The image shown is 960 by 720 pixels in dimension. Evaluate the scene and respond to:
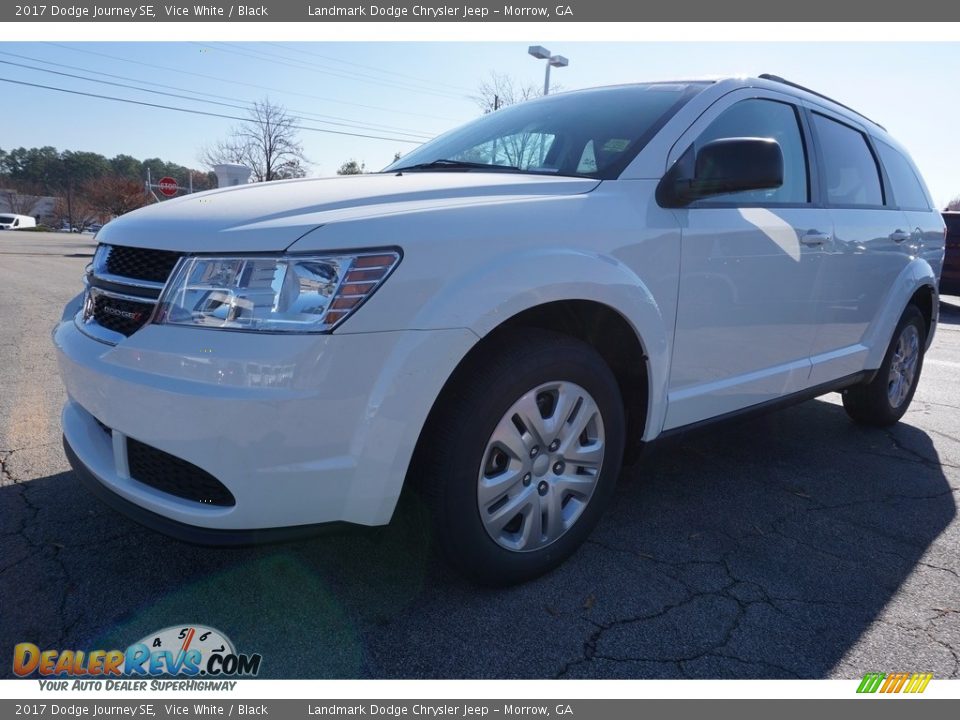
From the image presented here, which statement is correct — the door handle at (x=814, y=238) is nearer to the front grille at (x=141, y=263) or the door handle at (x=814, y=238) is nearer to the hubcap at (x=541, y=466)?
the hubcap at (x=541, y=466)

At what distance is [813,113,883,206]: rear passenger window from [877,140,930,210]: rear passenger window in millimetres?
232

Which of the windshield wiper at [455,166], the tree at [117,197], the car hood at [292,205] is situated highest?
the windshield wiper at [455,166]

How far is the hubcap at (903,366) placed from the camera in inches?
165

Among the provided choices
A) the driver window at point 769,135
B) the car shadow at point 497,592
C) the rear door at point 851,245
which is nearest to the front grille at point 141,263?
the car shadow at point 497,592

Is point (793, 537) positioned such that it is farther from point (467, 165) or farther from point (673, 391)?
point (467, 165)

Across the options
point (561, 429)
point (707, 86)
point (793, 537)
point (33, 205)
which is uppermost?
point (707, 86)

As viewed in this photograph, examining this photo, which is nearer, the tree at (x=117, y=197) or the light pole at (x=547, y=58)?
the light pole at (x=547, y=58)

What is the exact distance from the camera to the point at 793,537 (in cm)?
273

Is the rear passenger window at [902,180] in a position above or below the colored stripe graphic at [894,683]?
above

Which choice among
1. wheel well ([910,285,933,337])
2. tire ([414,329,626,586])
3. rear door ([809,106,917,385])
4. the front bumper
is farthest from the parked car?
the front bumper

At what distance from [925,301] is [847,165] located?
4.63ft

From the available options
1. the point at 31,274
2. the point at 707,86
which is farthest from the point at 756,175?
the point at 31,274

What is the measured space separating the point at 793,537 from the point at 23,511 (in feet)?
10.0

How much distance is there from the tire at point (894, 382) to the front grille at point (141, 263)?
3835 mm
